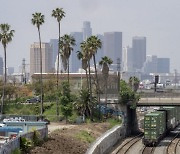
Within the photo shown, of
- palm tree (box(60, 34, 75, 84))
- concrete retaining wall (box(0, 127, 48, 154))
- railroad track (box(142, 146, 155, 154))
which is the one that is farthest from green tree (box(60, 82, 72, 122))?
concrete retaining wall (box(0, 127, 48, 154))

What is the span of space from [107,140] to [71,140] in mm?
8909

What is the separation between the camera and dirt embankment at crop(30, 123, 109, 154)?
46269mm

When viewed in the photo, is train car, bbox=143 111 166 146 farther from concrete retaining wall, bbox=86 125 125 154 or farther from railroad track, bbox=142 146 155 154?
concrete retaining wall, bbox=86 125 125 154

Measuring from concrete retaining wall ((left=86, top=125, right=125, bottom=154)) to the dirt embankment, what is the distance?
3.89 feet

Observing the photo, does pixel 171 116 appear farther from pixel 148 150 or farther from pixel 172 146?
pixel 148 150

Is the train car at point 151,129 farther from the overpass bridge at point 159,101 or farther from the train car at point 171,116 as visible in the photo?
the overpass bridge at point 159,101

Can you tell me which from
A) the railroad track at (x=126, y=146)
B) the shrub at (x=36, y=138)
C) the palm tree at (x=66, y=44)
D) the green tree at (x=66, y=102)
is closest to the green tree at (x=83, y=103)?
the green tree at (x=66, y=102)

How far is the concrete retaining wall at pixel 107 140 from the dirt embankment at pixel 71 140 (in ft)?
3.89

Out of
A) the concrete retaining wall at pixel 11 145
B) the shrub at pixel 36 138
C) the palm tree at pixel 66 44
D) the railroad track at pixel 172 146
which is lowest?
the railroad track at pixel 172 146

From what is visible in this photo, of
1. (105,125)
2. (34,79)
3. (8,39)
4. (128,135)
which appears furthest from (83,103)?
(34,79)

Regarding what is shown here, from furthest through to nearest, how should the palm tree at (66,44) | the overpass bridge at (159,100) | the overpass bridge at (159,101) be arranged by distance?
the palm tree at (66,44) → the overpass bridge at (159,100) → the overpass bridge at (159,101)

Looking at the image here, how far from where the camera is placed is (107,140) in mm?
62906

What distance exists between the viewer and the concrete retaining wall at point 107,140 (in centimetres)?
5281

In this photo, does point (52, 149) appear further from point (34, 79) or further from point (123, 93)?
point (34, 79)
